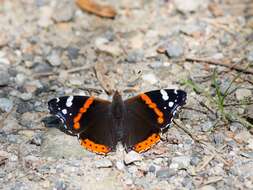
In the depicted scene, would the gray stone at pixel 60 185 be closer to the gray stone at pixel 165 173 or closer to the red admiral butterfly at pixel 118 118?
the red admiral butterfly at pixel 118 118

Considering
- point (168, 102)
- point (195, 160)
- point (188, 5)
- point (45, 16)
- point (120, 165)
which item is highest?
point (188, 5)

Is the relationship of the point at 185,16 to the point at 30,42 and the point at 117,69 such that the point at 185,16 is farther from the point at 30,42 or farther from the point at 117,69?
the point at 30,42

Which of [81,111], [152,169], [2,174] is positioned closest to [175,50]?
[81,111]

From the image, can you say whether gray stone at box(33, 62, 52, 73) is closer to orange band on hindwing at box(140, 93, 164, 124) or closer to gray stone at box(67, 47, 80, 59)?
gray stone at box(67, 47, 80, 59)

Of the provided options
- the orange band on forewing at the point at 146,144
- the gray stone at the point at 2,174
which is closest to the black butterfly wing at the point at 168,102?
the orange band on forewing at the point at 146,144

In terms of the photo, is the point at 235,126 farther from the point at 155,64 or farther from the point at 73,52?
the point at 73,52
